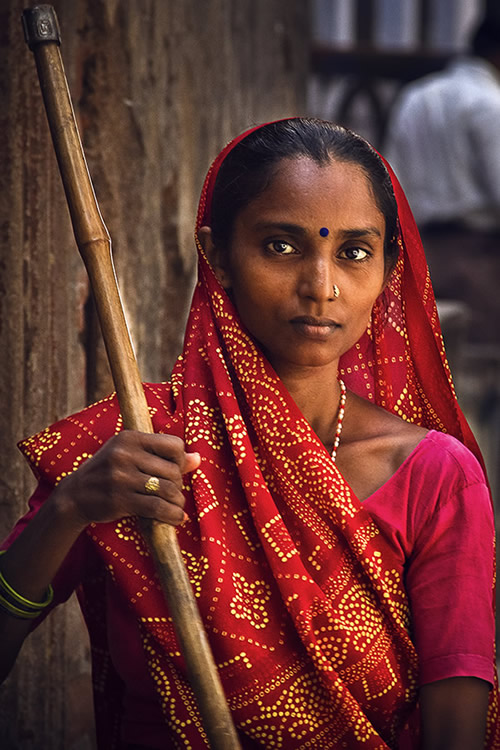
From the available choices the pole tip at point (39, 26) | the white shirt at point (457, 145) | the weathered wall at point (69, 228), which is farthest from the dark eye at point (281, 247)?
the white shirt at point (457, 145)

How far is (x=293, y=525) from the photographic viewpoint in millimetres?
1930

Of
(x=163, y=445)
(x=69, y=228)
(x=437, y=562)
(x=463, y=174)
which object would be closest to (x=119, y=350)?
(x=163, y=445)

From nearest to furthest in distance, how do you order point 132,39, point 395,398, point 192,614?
1. point 192,614
2. point 395,398
3. point 132,39

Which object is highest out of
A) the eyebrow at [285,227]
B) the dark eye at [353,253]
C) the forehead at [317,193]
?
the forehead at [317,193]

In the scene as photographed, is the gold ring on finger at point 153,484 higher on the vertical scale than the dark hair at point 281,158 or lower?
lower

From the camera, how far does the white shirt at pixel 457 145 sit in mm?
6324

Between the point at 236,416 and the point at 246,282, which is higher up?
the point at 246,282

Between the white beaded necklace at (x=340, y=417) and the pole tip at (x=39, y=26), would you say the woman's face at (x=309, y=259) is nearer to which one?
the white beaded necklace at (x=340, y=417)

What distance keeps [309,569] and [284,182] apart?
2.40 ft

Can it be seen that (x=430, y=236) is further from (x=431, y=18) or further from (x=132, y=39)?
(x=132, y=39)

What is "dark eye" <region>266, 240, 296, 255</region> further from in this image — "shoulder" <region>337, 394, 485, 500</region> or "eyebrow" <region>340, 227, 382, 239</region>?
"shoulder" <region>337, 394, 485, 500</region>

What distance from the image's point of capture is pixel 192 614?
1664 mm

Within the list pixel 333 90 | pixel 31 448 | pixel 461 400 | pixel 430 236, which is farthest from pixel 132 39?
pixel 333 90

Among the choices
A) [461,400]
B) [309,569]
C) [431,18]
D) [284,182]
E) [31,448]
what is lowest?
[461,400]
